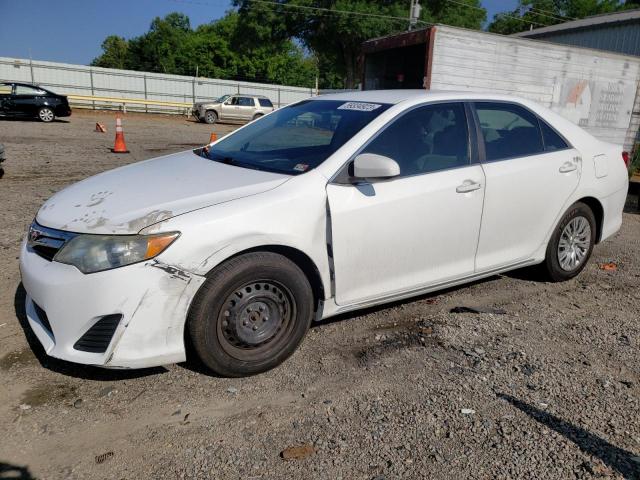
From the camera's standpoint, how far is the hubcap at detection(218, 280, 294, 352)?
9.46 feet

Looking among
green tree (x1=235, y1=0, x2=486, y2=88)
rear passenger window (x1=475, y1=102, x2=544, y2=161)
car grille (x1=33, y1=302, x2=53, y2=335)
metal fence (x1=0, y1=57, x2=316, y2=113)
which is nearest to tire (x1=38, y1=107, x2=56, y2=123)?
metal fence (x1=0, y1=57, x2=316, y2=113)

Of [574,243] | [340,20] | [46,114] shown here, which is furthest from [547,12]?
[574,243]

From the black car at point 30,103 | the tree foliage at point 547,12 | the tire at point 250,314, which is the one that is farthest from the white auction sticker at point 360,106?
the tree foliage at point 547,12

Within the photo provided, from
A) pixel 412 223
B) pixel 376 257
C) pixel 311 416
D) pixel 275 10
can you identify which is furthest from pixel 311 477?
pixel 275 10

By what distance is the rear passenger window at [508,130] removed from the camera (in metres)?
3.95

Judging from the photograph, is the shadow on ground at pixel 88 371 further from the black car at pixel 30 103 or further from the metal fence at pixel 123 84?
the metal fence at pixel 123 84

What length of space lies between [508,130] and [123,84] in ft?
108

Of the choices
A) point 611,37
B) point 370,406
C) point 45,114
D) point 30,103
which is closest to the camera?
point 370,406

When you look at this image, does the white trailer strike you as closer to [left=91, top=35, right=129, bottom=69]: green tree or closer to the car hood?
the car hood

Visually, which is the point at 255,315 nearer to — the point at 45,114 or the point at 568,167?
the point at 568,167

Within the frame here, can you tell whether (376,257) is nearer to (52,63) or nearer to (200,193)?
(200,193)

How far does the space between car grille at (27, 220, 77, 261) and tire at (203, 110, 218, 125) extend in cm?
2589

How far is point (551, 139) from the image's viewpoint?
434 centimetres

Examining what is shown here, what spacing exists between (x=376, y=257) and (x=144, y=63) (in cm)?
7468
